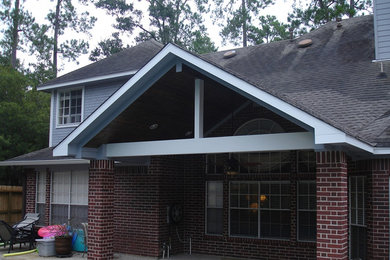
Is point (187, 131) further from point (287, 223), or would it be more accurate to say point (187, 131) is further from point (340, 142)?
point (340, 142)

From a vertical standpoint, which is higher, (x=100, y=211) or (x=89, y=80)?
(x=89, y=80)

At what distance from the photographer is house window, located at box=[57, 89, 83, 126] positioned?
1489 centimetres

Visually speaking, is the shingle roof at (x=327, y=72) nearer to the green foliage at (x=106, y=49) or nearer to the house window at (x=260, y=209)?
the house window at (x=260, y=209)

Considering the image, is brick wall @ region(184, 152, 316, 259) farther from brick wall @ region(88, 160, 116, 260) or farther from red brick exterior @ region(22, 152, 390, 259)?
brick wall @ region(88, 160, 116, 260)

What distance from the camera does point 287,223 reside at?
404 inches

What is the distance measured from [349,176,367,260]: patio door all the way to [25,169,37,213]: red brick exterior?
10210mm

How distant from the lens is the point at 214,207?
11.5 meters

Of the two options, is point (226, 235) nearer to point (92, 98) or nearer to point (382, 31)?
point (382, 31)

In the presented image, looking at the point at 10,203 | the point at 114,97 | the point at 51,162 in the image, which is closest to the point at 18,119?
the point at 10,203

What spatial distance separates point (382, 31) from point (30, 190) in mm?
11640

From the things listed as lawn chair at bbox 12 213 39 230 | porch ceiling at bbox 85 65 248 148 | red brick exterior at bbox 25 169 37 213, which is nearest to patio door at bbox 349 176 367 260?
porch ceiling at bbox 85 65 248 148

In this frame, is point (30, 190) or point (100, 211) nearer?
point (100, 211)

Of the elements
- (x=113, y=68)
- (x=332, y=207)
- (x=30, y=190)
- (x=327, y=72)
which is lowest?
(x=30, y=190)

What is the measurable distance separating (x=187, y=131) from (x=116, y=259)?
3.80 m
